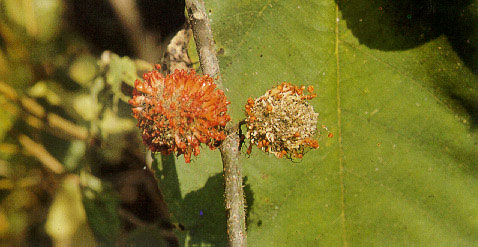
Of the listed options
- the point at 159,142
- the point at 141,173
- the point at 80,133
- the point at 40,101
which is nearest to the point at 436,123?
the point at 159,142

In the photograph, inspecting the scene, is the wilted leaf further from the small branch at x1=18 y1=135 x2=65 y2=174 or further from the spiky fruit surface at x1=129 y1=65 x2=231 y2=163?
the spiky fruit surface at x1=129 y1=65 x2=231 y2=163

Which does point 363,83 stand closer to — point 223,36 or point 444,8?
point 444,8

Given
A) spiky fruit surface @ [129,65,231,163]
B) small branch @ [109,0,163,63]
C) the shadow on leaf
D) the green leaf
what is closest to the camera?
spiky fruit surface @ [129,65,231,163]

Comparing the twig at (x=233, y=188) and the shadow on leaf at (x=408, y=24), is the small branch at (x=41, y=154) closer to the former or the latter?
the twig at (x=233, y=188)

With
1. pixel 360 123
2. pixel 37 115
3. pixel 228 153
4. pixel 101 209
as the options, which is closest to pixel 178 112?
pixel 228 153

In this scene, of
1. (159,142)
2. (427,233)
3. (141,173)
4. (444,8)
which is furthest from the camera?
(141,173)

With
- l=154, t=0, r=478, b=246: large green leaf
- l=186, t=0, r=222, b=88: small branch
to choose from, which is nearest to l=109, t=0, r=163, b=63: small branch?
l=154, t=0, r=478, b=246: large green leaf
